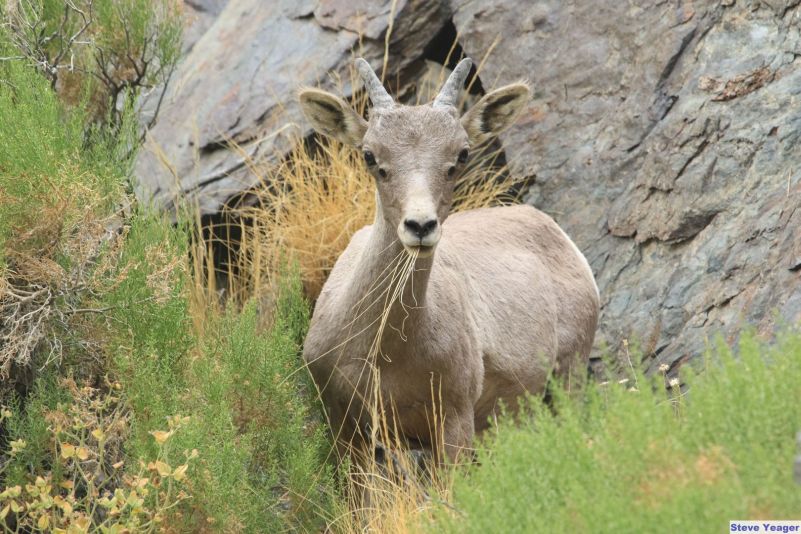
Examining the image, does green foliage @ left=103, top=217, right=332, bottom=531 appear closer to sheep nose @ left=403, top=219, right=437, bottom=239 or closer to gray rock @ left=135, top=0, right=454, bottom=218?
sheep nose @ left=403, top=219, right=437, bottom=239

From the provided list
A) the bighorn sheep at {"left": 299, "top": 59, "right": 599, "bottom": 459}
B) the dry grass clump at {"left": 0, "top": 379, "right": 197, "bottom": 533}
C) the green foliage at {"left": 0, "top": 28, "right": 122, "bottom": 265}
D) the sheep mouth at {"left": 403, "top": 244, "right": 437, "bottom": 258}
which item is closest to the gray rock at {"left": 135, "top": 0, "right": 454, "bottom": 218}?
the bighorn sheep at {"left": 299, "top": 59, "right": 599, "bottom": 459}

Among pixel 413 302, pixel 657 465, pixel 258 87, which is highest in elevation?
pixel 258 87

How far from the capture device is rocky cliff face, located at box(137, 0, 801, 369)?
709cm

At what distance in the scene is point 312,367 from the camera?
591cm

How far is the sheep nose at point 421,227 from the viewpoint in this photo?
4.97 meters

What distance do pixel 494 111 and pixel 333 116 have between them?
2.87 ft

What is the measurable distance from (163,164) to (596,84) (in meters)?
3.27

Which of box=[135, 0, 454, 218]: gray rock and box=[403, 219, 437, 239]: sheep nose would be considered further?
box=[135, 0, 454, 218]: gray rock

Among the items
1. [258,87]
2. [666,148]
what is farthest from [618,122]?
[258,87]

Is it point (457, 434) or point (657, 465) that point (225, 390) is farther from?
point (657, 465)

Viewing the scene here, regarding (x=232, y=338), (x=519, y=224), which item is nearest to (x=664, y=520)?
(x=232, y=338)

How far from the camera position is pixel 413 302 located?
5.64 metres

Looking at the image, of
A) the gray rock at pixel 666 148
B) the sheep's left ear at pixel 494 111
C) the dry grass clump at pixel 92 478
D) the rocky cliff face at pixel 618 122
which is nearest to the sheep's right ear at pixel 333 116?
the sheep's left ear at pixel 494 111

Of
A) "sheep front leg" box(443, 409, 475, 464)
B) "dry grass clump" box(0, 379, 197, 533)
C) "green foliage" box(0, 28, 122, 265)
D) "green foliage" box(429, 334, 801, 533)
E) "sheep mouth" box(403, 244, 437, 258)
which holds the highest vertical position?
"green foliage" box(0, 28, 122, 265)
